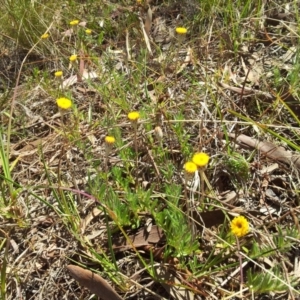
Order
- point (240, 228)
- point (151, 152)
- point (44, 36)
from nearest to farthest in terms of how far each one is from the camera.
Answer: point (240, 228) → point (151, 152) → point (44, 36)

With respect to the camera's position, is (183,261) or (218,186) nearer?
(183,261)

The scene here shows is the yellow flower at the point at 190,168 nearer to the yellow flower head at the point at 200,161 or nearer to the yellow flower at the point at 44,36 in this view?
the yellow flower head at the point at 200,161

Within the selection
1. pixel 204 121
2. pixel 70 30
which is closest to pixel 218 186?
pixel 204 121

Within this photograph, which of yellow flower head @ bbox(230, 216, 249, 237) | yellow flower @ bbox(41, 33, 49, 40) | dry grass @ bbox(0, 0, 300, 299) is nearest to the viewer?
yellow flower head @ bbox(230, 216, 249, 237)

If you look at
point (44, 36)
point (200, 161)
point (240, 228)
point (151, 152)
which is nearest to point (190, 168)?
point (200, 161)

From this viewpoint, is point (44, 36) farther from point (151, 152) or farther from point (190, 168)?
point (190, 168)

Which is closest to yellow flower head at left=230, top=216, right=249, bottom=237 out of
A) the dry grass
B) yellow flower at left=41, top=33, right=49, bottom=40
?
the dry grass

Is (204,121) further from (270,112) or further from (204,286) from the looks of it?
(204,286)

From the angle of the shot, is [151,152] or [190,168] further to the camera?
[151,152]

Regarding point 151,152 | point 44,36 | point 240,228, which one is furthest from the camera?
point 44,36

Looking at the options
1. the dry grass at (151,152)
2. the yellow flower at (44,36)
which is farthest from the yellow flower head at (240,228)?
the yellow flower at (44,36)

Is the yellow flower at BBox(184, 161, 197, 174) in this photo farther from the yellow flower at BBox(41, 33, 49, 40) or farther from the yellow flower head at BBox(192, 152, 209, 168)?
the yellow flower at BBox(41, 33, 49, 40)
